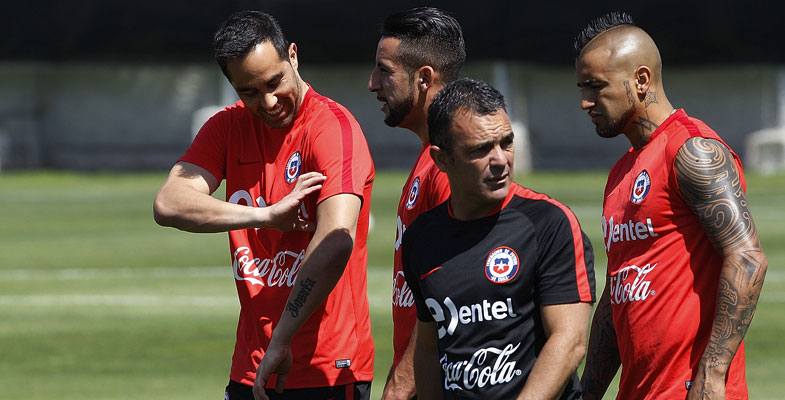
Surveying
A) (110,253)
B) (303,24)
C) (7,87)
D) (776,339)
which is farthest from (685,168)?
(7,87)

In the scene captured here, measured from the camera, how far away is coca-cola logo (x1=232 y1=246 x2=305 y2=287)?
482cm

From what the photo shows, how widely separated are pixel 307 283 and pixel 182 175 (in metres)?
0.86

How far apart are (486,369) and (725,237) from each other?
1.12 metres

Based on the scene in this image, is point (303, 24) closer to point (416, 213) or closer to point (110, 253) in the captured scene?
point (110, 253)

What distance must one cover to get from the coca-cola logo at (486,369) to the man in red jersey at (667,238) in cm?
87

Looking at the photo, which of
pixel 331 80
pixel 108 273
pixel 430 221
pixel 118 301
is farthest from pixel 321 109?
pixel 331 80

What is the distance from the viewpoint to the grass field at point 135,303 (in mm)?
10180

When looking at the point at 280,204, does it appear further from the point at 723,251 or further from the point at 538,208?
the point at 723,251

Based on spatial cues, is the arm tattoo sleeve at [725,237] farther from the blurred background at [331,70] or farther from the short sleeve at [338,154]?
the blurred background at [331,70]

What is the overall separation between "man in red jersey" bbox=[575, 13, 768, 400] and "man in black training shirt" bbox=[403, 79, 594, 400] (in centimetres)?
68

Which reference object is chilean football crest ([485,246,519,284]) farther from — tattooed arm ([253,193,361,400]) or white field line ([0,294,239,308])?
white field line ([0,294,239,308])

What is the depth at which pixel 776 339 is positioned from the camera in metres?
11.7

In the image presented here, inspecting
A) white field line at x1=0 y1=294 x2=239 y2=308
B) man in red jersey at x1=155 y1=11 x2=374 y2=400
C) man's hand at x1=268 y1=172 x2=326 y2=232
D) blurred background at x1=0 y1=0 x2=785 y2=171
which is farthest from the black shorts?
blurred background at x1=0 y1=0 x2=785 y2=171

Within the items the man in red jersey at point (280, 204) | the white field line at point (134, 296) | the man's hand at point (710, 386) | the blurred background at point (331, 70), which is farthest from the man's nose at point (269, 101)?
the blurred background at point (331, 70)
